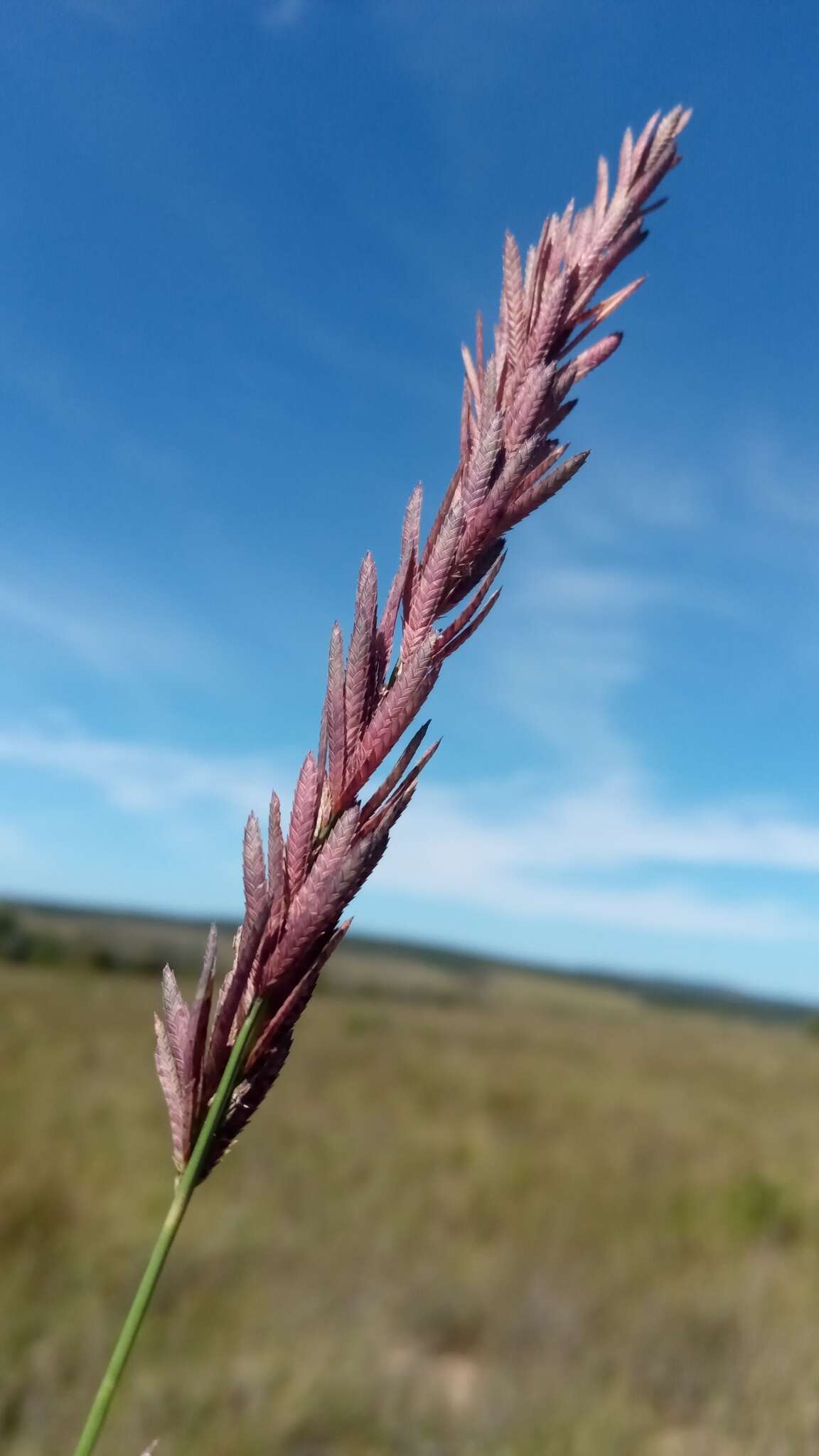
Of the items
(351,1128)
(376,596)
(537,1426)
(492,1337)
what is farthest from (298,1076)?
(376,596)

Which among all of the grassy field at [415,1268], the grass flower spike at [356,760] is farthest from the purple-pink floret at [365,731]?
the grassy field at [415,1268]

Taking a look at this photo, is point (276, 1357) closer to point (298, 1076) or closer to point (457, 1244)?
point (457, 1244)

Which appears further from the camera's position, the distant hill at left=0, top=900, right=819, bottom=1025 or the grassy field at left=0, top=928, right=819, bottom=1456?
the distant hill at left=0, top=900, right=819, bottom=1025

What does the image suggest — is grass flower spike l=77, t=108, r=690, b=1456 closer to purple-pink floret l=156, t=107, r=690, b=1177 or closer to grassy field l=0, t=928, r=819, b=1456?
purple-pink floret l=156, t=107, r=690, b=1177

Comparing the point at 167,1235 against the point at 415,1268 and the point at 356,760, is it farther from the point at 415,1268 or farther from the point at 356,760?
the point at 415,1268

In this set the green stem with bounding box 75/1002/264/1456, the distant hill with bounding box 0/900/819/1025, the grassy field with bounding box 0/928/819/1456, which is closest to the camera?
the green stem with bounding box 75/1002/264/1456

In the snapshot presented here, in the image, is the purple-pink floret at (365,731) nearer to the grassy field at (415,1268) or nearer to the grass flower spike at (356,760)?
the grass flower spike at (356,760)

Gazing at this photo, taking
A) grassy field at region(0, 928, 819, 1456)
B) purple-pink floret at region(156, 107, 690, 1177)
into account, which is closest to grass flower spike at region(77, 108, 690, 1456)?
purple-pink floret at region(156, 107, 690, 1177)
